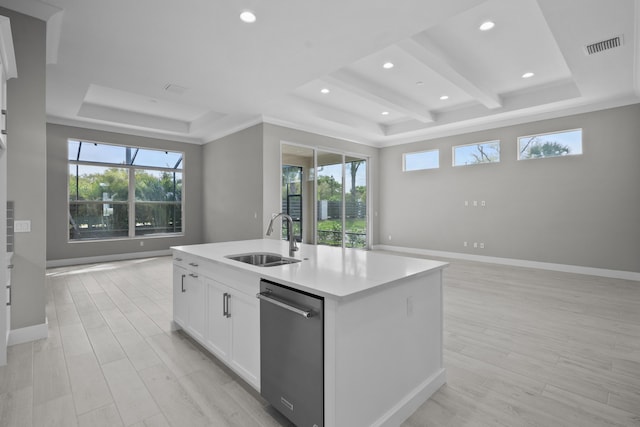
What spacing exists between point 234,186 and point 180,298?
422cm

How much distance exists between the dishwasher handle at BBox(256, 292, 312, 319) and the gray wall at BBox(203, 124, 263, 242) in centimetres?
431

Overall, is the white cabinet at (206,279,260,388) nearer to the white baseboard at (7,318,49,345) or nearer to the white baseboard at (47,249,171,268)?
the white baseboard at (7,318,49,345)

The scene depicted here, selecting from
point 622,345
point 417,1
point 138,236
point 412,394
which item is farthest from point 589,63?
point 138,236

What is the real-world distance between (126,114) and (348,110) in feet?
15.5

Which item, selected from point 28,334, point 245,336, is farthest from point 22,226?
point 245,336

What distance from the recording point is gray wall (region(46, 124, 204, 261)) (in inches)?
237

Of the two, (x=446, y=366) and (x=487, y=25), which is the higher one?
(x=487, y=25)

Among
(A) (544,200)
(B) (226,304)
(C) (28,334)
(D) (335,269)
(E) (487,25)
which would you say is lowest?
(C) (28,334)

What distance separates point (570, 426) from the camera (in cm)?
166

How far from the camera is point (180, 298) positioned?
2863mm

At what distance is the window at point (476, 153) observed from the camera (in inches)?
256

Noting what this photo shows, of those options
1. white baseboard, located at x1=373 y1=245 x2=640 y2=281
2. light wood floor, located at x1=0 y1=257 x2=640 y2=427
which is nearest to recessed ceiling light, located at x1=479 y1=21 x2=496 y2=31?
light wood floor, located at x1=0 y1=257 x2=640 y2=427

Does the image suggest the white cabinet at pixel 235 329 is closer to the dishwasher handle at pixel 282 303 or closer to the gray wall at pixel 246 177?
the dishwasher handle at pixel 282 303

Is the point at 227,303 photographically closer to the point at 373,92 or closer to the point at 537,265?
the point at 373,92
